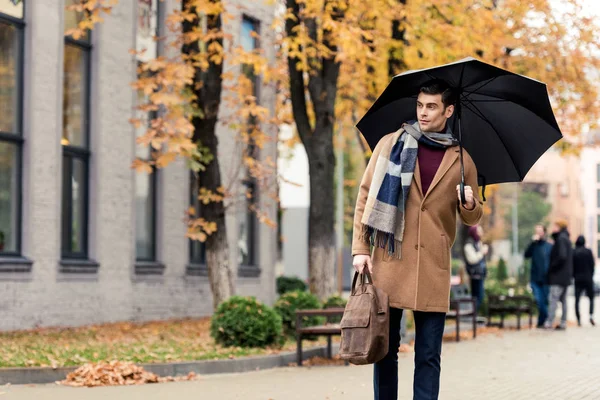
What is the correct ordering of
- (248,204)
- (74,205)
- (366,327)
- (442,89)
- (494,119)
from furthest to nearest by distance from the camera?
(248,204) < (74,205) < (494,119) < (442,89) < (366,327)

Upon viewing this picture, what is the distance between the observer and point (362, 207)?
6.59m

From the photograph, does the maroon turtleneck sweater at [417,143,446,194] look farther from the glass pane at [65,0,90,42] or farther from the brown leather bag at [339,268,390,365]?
the glass pane at [65,0,90,42]

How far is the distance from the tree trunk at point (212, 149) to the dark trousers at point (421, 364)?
11.2 m

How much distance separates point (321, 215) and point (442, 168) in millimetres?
13046

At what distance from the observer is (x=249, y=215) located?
27469 mm

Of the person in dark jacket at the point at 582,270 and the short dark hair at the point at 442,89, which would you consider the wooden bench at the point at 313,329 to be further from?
the person in dark jacket at the point at 582,270

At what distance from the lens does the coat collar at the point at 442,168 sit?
660cm

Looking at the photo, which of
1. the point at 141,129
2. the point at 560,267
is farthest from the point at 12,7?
the point at 560,267

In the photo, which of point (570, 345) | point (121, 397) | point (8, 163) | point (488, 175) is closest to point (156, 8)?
point (8, 163)

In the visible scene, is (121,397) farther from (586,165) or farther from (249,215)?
(586,165)

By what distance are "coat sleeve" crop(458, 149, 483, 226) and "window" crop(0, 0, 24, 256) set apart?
12061 mm

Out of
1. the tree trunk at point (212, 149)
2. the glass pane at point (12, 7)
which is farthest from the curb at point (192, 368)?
the glass pane at point (12, 7)

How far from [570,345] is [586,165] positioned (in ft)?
336

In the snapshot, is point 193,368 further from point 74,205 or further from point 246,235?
point 246,235
